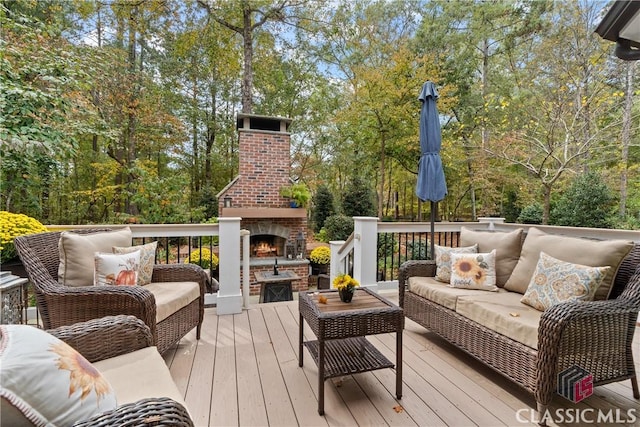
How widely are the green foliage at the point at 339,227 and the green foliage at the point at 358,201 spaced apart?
735 millimetres

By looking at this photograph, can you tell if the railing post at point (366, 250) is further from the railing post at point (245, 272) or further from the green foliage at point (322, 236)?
the green foliage at point (322, 236)

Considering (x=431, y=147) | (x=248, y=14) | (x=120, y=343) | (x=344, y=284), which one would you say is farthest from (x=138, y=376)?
(x=248, y=14)

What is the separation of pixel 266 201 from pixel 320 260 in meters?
1.77

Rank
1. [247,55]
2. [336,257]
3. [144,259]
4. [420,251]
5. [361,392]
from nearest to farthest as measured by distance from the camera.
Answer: [361,392] < [144,259] < [336,257] < [420,251] < [247,55]

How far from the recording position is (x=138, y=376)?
1242mm

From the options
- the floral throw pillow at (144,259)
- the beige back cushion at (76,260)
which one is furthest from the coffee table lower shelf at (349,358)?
the beige back cushion at (76,260)

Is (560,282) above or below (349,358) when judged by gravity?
above

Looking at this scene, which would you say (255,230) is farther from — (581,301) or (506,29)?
(506,29)

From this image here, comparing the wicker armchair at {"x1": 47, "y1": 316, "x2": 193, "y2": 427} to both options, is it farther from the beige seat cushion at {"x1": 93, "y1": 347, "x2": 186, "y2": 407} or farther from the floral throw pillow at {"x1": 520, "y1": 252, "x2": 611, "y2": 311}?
the floral throw pillow at {"x1": 520, "y1": 252, "x2": 611, "y2": 311}

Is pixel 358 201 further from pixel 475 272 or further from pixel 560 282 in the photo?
pixel 560 282

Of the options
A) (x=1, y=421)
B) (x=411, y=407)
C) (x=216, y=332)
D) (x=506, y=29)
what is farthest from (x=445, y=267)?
(x=506, y=29)

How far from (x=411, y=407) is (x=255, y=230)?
4.95m

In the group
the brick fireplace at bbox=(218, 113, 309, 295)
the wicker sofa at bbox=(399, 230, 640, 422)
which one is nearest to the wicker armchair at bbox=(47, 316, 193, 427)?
the wicker sofa at bbox=(399, 230, 640, 422)

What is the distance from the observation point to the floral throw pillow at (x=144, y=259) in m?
2.37
